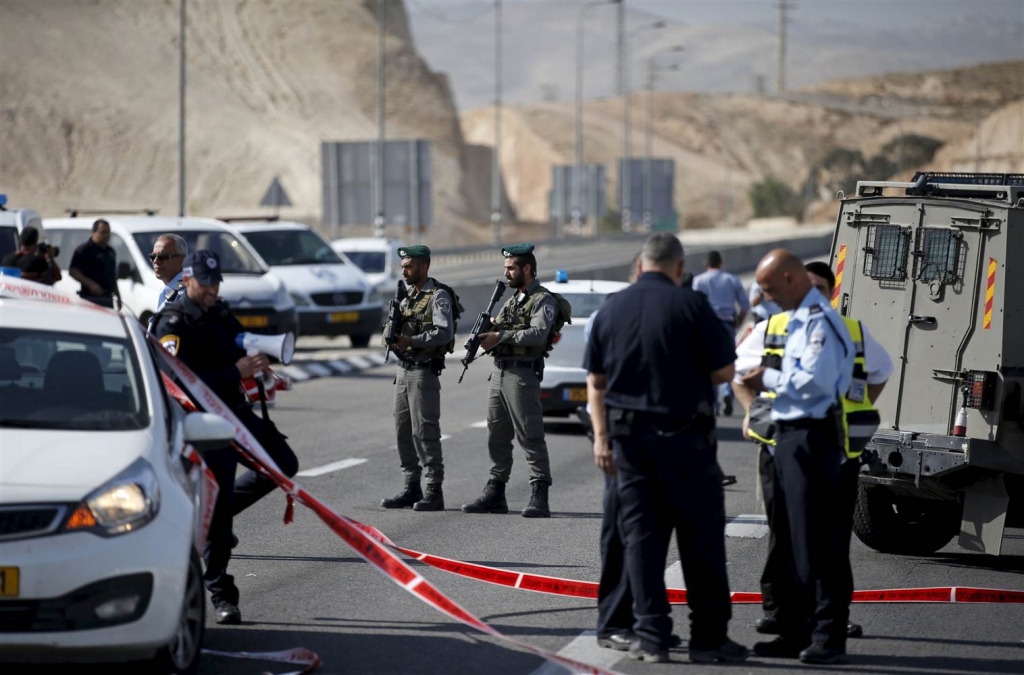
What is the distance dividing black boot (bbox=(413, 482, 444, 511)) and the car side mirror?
4.30 metres

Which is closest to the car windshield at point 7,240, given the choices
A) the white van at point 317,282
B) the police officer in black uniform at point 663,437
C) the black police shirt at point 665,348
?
the white van at point 317,282

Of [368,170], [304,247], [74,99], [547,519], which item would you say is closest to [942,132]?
[74,99]

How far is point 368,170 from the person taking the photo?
42.2 metres

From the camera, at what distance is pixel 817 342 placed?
A: 646 centimetres

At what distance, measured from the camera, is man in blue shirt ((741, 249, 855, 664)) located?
6.48 m

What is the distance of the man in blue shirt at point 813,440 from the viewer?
21.3 ft

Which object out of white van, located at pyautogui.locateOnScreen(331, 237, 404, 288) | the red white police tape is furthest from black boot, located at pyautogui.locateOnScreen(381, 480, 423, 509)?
white van, located at pyautogui.locateOnScreen(331, 237, 404, 288)

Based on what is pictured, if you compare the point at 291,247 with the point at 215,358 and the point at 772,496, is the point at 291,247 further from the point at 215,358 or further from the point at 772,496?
the point at 772,496

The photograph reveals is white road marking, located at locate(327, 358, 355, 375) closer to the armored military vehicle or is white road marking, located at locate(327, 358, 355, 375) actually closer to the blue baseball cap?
the armored military vehicle

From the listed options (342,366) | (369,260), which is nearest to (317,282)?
(342,366)

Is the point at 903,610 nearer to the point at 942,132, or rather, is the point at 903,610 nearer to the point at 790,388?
the point at 790,388

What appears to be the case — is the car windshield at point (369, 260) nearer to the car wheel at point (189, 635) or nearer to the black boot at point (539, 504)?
the black boot at point (539, 504)

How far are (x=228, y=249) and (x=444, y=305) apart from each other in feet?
39.1

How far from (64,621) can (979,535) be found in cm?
520
